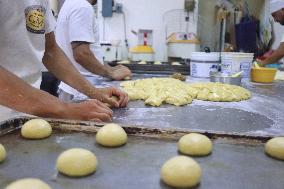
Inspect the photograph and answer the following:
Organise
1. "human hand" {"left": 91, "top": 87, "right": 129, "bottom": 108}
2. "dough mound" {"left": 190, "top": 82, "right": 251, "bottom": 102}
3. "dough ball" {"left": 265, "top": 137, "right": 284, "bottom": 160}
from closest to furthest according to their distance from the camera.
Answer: "dough ball" {"left": 265, "top": 137, "right": 284, "bottom": 160}, "human hand" {"left": 91, "top": 87, "right": 129, "bottom": 108}, "dough mound" {"left": 190, "top": 82, "right": 251, "bottom": 102}

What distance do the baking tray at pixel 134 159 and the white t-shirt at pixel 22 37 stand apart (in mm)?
493

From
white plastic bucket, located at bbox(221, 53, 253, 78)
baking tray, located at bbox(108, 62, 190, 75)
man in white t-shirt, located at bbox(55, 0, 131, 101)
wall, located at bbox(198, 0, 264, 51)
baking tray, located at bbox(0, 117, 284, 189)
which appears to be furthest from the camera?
wall, located at bbox(198, 0, 264, 51)

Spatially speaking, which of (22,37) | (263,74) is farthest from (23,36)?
(263,74)

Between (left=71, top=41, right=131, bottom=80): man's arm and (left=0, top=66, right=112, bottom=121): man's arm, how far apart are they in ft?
4.05

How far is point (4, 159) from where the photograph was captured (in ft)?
3.10

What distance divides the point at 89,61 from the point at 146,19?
2.49 metres

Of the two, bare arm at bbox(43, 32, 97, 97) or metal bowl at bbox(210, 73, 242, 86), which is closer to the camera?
bare arm at bbox(43, 32, 97, 97)

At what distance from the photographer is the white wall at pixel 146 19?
484 cm

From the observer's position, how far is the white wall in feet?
15.9

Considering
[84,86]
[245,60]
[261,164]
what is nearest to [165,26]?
[245,60]

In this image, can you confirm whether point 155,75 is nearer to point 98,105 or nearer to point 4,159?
point 98,105

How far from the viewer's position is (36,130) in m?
1.09

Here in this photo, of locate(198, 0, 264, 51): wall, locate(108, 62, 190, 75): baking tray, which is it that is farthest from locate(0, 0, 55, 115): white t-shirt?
locate(198, 0, 264, 51): wall

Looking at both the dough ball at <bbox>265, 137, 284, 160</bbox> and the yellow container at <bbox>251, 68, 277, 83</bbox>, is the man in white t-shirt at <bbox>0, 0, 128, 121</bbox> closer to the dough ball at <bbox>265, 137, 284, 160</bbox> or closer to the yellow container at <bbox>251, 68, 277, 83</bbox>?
the dough ball at <bbox>265, 137, 284, 160</bbox>
